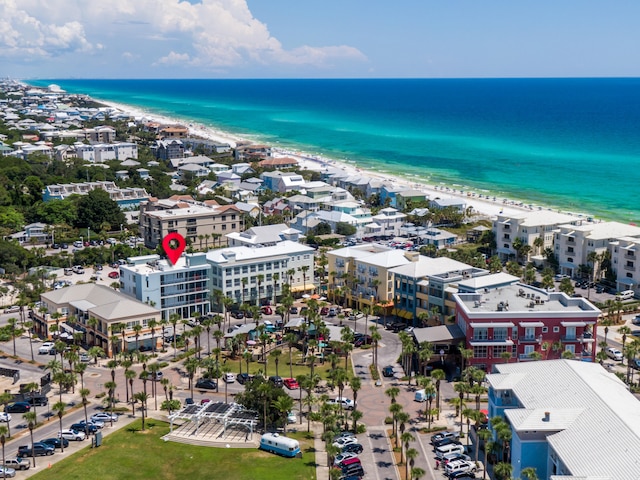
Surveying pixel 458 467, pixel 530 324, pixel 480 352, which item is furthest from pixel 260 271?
pixel 458 467

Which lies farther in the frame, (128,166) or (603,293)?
(128,166)

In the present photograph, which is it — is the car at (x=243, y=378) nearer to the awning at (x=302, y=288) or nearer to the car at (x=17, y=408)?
the car at (x=17, y=408)

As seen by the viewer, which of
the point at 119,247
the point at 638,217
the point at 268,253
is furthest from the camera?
the point at 638,217

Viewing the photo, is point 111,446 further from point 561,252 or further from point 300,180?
point 300,180

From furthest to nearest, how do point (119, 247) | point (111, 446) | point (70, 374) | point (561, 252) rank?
1. point (119, 247)
2. point (561, 252)
3. point (70, 374)
4. point (111, 446)

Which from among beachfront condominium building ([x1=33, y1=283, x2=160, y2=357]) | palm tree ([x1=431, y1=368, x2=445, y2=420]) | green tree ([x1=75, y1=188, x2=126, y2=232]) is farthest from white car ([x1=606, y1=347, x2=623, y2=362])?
green tree ([x1=75, y1=188, x2=126, y2=232])

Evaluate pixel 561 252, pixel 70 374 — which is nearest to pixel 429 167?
pixel 561 252

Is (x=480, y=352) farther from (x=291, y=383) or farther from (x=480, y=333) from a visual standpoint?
(x=291, y=383)

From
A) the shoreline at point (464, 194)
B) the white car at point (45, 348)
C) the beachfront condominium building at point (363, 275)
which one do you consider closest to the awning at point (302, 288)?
the beachfront condominium building at point (363, 275)
